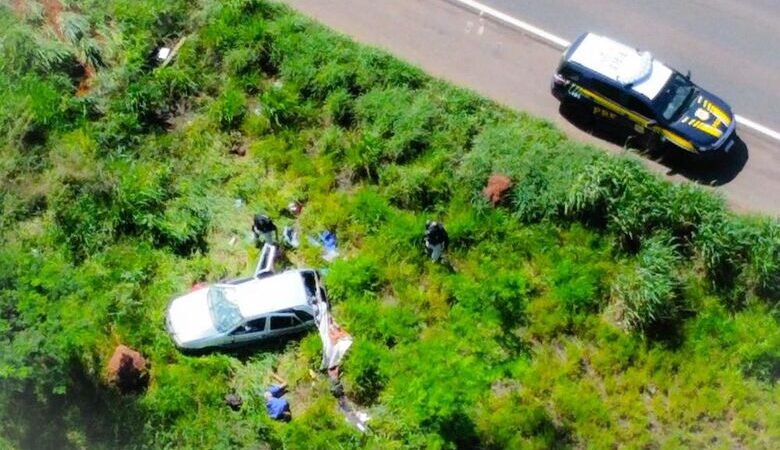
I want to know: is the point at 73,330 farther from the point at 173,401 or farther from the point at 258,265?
the point at 258,265

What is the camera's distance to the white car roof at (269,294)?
18359mm

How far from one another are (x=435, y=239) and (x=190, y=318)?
559 cm

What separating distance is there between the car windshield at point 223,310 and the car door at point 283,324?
70cm

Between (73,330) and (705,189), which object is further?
(705,189)

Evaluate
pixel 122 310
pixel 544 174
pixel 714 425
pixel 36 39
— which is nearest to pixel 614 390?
pixel 714 425

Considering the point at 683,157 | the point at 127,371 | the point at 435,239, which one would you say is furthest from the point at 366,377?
the point at 683,157

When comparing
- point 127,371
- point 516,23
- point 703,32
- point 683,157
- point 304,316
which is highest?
point 703,32

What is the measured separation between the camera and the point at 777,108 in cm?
2116

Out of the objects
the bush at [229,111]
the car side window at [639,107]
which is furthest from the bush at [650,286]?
the bush at [229,111]

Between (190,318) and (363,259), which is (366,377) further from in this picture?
(190,318)

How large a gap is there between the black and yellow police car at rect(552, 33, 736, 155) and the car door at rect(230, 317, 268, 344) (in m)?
9.23

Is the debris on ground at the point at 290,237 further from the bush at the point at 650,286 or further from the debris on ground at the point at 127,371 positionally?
the bush at the point at 650,286

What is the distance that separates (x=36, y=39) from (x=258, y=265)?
9429 millimetres

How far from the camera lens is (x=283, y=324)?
18.5 meters
